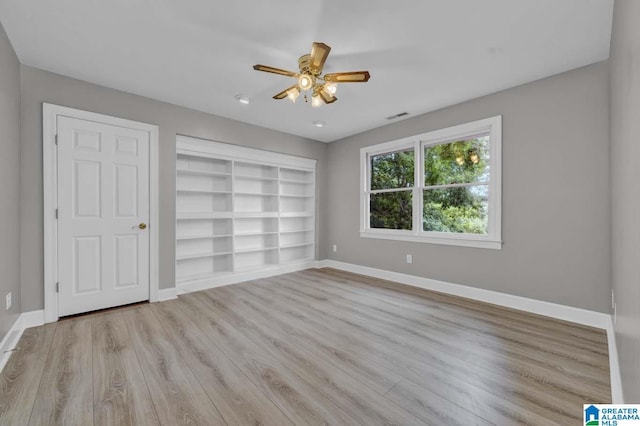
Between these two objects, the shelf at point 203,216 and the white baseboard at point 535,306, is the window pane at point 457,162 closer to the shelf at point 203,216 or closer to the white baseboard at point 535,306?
the white baseboard at point 535,306

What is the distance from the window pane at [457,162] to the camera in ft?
11.8

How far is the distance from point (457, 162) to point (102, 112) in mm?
4501

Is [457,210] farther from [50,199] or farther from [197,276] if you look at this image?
[50,199]

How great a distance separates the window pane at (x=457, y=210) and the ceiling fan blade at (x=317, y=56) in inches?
99.9

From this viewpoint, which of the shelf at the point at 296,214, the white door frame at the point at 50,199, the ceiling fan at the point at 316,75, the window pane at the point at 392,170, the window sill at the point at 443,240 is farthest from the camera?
the shelf at the point at 296,214

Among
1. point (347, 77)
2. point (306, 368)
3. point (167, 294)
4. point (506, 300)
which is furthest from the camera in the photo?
point (167, 294)

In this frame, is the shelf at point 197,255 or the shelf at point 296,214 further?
the shelf at point 296,214

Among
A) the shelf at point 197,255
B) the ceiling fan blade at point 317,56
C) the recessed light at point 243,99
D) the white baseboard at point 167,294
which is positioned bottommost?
the white baseboard at point 167,294

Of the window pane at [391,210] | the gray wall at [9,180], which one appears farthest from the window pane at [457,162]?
the gray wall at [9,180]

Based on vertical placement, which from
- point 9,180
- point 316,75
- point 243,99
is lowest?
point 9,180

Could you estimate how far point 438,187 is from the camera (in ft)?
13.1

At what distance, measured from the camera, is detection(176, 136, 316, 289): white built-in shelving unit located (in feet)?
13.7

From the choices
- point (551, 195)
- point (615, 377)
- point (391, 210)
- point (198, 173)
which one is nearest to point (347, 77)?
point (551, 195)

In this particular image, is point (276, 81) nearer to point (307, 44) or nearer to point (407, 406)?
point (307, 44)
